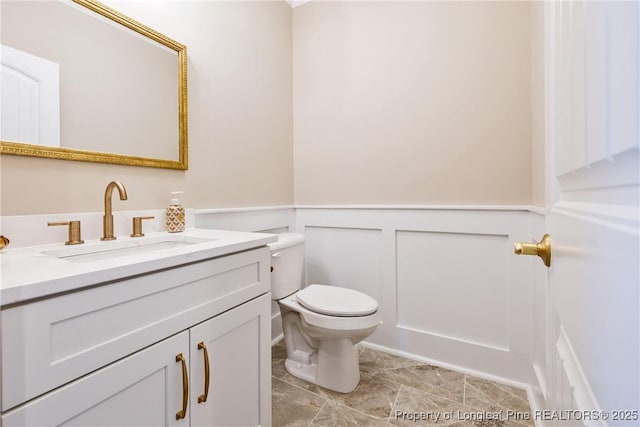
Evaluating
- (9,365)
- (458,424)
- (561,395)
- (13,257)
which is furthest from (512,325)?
(13,257)

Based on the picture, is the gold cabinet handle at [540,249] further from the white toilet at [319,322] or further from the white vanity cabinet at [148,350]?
the white toilet at [319,322]

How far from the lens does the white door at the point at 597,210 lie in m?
0.23

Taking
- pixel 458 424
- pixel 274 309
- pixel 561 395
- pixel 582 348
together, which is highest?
pixel 582 348

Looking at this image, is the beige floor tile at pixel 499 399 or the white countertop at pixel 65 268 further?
the beige floor tile at pixel 499 399

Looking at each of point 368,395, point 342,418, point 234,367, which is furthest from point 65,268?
point 368,395

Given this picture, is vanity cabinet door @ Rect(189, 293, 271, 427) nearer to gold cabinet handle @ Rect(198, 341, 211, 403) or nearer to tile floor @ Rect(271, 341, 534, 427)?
gold cabinet handle @ Rect(198, 341, 211, 403)

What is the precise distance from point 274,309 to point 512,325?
4.52ft

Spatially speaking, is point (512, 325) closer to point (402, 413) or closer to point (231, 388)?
point (402, 413)

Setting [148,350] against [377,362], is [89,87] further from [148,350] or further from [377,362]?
[377,362]

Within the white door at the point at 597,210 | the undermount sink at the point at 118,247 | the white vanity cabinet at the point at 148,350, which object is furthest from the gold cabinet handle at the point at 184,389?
the white door at the point at 597,210

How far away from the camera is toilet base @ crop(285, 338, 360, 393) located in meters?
1.51

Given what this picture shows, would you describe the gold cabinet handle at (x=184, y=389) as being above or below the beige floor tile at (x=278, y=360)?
above

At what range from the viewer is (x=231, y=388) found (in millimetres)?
973

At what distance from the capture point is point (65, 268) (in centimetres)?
65
